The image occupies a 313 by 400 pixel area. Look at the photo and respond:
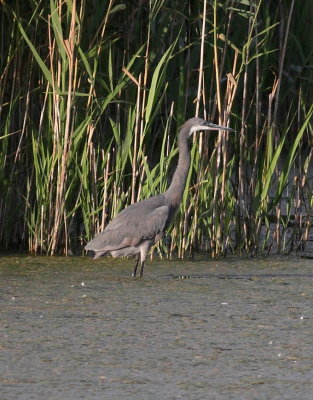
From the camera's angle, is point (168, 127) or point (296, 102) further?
point (296, 102)

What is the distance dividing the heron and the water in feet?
0.35

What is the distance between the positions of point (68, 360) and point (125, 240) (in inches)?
65.1

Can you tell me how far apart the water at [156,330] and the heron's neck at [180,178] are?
0.30 meters

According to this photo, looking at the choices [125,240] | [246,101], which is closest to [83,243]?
[125,240]

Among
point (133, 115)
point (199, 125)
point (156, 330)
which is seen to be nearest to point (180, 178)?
point (199, 125)

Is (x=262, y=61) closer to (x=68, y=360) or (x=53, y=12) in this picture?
(x=53, y=12)

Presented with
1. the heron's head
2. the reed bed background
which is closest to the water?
the reed bed background

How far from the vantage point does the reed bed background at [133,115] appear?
5.05m

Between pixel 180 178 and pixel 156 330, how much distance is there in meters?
1.42

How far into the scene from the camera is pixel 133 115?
16.7 feet

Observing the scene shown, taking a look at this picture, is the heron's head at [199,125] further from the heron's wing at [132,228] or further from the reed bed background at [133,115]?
the heron's wing at [132,228]

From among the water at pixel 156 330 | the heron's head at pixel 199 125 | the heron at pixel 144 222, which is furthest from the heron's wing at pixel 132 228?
the heron's head at pixel 199 125

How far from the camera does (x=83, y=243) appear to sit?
5.39 meters

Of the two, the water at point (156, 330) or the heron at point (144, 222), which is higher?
the heron at point (144, 222)
